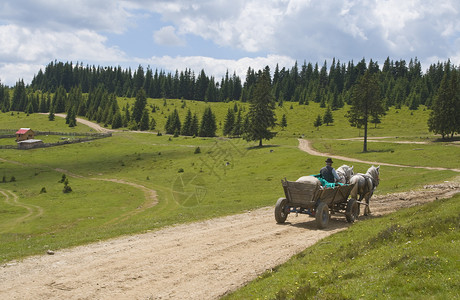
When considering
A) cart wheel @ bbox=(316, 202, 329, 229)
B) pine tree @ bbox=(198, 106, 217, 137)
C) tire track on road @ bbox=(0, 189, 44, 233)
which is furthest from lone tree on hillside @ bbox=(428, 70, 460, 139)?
tire track on road @ bbox=(0, 189, 44, 233)

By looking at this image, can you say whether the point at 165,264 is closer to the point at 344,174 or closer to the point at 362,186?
the point at 344,174

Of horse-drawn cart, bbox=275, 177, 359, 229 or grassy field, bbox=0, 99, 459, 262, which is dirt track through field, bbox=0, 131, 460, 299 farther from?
grassy field, bbox=0, 99, 459, 262

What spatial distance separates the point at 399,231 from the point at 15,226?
29.3m

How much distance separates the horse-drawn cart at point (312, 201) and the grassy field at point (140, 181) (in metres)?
6.05

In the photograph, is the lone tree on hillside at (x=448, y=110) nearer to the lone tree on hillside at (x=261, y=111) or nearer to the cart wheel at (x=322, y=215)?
the lone tree on hillside at (x=261, y=111)

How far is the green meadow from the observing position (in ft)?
32.2

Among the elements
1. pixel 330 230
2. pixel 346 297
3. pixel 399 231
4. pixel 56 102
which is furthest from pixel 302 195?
pixel 56 102

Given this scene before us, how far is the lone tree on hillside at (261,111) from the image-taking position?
79.3 meters

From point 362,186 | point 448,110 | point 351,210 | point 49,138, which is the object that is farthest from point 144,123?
point 351,210

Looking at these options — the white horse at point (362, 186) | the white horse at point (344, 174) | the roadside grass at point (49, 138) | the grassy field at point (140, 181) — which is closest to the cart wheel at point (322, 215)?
the white horse at point (344, 174)

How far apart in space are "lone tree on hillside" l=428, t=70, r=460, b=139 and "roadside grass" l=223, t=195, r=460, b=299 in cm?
6971

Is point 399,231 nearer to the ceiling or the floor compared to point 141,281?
nearer to the ceiling

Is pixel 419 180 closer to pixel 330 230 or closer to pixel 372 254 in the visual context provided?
pixel 330 230

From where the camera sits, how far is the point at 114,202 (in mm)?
39312
